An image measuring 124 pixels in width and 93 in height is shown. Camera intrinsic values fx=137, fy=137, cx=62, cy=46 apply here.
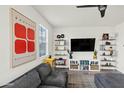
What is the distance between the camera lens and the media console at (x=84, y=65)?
23.1ft

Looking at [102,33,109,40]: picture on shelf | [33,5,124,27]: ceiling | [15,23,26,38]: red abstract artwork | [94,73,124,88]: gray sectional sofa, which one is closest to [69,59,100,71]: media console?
[102,33,109,40]: picture on shelf

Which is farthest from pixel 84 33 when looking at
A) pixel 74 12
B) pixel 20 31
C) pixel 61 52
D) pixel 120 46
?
pixel 20 31

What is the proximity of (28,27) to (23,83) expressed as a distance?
5.08 ft

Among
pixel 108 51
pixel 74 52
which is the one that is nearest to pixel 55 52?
pixel 74 52

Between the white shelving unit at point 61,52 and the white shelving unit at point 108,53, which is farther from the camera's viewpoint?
the white shelving unit at point 61,52

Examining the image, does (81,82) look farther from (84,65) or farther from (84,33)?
(84,33)

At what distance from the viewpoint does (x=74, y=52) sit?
25.6 feet

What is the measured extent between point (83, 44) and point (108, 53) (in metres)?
1.49

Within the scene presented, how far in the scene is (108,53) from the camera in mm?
7574

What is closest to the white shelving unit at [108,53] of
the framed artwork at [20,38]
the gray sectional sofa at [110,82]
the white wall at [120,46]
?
the white wall at [120,46]

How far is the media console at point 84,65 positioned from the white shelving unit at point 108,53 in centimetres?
67

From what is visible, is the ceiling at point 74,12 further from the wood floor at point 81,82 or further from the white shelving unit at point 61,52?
the white shelving unit at point 61,52
